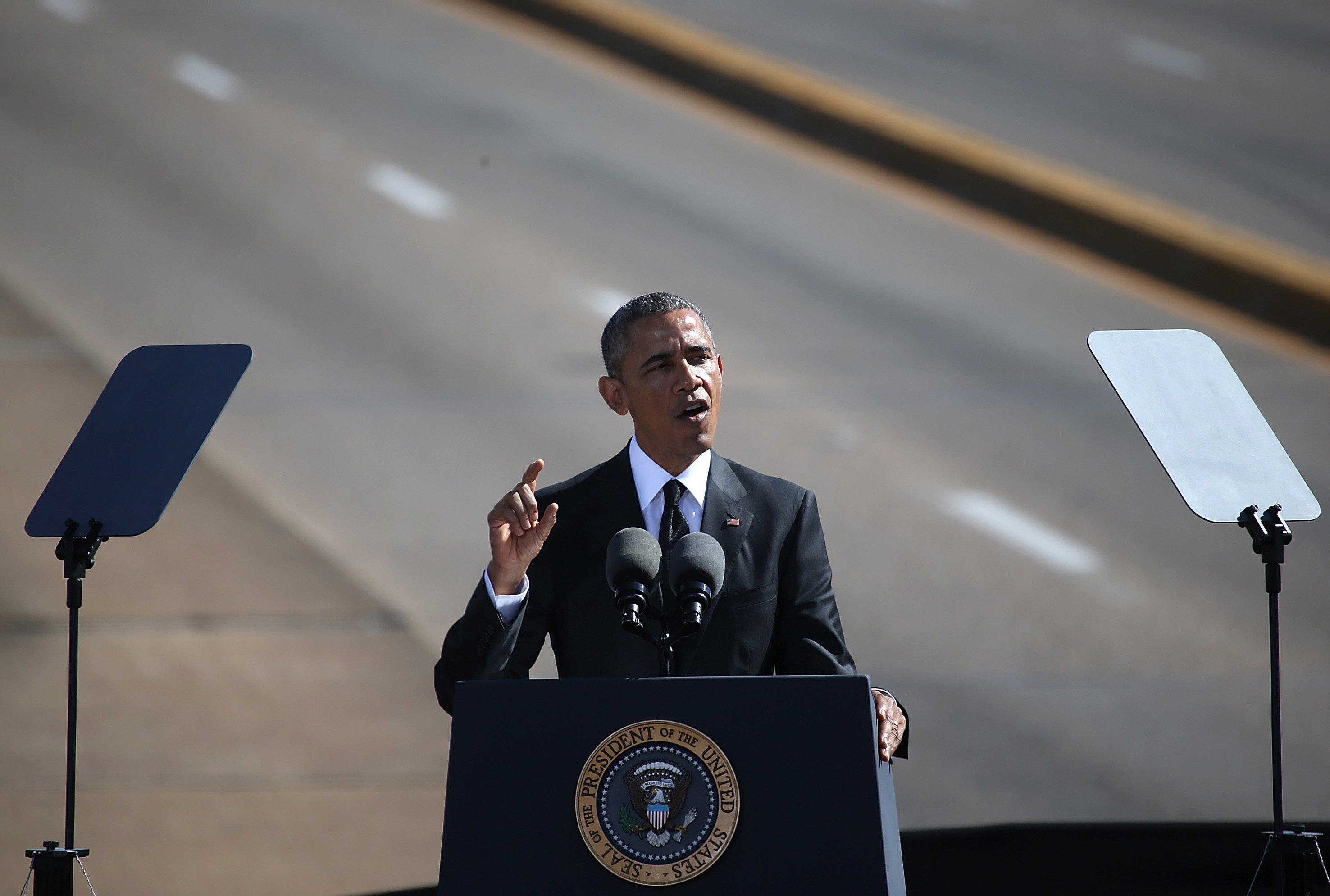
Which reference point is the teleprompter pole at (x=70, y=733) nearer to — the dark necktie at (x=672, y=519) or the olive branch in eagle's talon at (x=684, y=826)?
the dark necktie at (x=672, y=519)

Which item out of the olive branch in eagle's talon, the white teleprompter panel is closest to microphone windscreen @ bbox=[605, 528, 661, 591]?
the olive branch in eagle's talon

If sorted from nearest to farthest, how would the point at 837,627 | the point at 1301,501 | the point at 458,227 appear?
1. the point at 837,627
2. the point at 1301,501
3. the point at 458,227

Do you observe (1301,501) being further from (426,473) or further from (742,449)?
(426,473)

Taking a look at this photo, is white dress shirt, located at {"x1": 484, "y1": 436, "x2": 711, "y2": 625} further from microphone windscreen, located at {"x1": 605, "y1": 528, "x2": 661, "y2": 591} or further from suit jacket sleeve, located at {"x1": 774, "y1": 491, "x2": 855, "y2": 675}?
microphone windscreen, located at {"x1": 605, "y1": 528, "x2": 661, "y2": 591}

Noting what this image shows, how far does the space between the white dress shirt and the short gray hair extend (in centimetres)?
14

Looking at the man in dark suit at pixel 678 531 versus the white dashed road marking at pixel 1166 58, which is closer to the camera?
the man in dark suit at pixel 678 531

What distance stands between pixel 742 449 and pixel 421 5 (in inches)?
65.4

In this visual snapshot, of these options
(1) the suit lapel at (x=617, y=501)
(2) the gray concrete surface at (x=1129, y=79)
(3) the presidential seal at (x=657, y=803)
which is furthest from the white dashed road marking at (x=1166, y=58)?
(3) the presidential seal at (x=657, y=803)

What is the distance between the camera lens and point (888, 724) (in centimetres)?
154

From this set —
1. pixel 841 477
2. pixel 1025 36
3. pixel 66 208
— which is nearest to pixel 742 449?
pixel 841 477

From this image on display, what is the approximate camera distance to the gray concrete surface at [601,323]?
10.5ft

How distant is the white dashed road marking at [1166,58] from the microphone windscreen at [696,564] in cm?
270

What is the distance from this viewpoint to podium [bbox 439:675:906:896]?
4.33ft

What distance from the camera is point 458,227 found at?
3521mm
